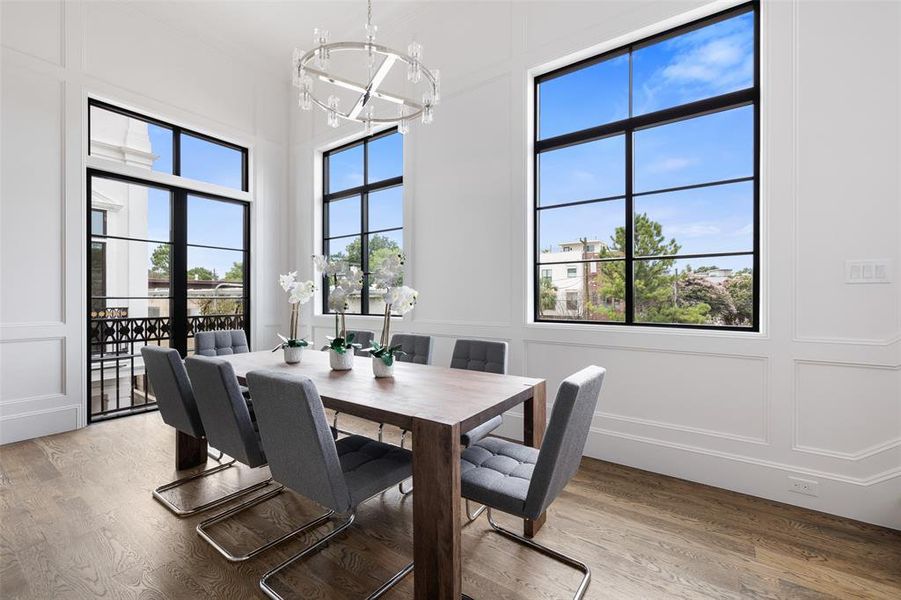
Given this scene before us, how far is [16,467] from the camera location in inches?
114

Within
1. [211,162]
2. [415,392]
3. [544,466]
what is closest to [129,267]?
Result: [211,162]

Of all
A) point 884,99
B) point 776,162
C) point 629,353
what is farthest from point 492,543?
point 884,99

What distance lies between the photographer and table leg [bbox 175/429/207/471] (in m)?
2.87

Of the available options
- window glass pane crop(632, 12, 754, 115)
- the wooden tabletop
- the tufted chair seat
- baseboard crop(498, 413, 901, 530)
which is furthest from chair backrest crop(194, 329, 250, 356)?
window glass pane crop(632, 12, 754, 115)

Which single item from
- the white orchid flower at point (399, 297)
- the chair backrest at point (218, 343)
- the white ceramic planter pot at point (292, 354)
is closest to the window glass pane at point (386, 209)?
the chair backrest at point (218, 343)

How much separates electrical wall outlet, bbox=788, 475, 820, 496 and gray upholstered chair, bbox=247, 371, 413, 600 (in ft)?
7.52

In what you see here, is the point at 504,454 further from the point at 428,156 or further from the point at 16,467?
the point at 16,467

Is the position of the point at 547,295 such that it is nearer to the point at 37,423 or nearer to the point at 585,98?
the point at 585,98

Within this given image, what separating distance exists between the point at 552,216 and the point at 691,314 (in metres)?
1.32

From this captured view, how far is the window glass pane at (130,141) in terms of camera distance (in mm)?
3971

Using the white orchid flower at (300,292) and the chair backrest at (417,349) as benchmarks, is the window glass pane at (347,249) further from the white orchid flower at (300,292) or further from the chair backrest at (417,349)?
the white orchid flower at (300,292)

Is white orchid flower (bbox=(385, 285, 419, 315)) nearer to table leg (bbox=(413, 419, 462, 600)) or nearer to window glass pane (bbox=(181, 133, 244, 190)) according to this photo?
table leg (bbox=(413, 419, 462, 600))

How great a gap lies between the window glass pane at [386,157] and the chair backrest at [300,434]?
341cm

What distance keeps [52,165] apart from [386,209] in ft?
9.69
